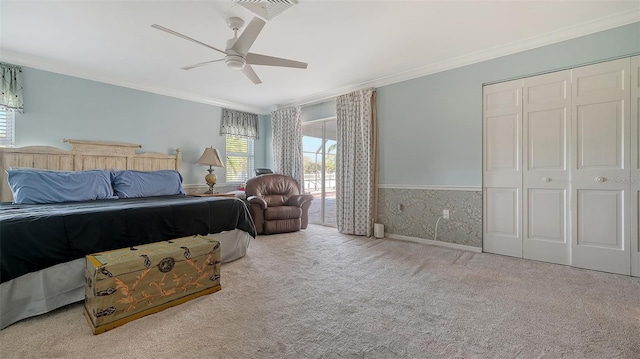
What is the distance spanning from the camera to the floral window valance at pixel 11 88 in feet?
10.1

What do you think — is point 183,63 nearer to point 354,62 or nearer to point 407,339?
point 354,62

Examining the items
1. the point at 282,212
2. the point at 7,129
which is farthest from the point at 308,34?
the point at 7,129

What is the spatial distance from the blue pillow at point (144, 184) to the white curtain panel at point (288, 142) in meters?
2.05

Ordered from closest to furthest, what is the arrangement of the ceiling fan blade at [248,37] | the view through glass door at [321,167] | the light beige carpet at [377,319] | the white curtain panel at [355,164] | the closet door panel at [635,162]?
the light beige carpet at [377,319], the ceiling fan blade at [248,37], the closet door panel at [635,162], the white curtain panel at [355,164], the view through glass door at [321,167]

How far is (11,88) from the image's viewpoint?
3.14 metres

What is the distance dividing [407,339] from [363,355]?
307 millimetres

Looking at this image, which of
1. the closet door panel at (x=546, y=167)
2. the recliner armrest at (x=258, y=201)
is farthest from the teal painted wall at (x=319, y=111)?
the closet door panel at (x=546, y=167)

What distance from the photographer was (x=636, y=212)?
2.44 meters

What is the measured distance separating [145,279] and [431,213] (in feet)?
10.8

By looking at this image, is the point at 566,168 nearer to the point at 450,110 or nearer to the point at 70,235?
the point at 450,110

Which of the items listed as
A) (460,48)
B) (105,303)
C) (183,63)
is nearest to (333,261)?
(105,303)

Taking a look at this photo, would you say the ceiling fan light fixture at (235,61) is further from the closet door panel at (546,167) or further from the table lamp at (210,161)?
the closet door panel at (546,167)

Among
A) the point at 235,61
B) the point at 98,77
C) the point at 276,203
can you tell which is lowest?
the point at 276,203

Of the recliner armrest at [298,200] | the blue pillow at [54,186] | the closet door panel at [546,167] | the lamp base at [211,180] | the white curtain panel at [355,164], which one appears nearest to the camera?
the blue pillow at [54,186]
